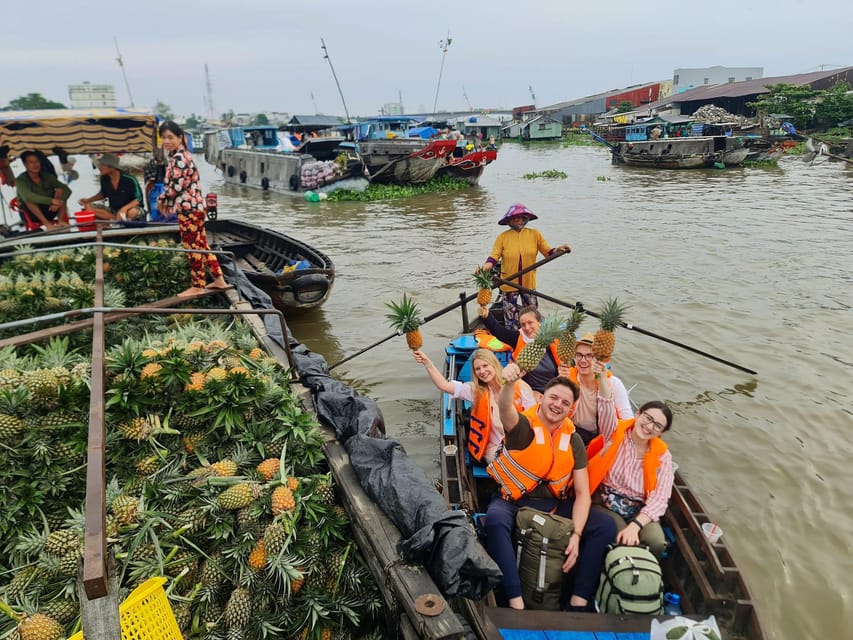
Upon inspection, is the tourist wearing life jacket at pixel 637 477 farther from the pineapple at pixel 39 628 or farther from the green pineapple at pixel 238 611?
the pineapple at pixel 39 628

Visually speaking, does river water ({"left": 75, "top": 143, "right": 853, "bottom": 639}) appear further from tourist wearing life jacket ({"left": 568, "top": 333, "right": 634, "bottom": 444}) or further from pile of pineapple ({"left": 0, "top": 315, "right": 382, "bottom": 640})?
pile of pineapple ({"left": 0, "top": 315, "right": 382, "bottom": 640})

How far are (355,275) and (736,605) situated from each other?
410 inches

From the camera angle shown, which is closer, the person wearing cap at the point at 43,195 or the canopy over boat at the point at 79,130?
the canopy over boat at the point at 79,130

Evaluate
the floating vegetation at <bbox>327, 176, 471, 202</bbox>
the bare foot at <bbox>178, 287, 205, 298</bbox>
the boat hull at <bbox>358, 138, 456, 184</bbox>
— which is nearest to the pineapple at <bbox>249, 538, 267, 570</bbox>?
the bare foot at <bbox>178, 287, 205, 298</bbox>

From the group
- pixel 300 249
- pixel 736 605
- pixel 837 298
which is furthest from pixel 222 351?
pixel 837 298

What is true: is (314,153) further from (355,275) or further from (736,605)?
(736,605)

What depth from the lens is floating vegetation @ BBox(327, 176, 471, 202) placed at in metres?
22.7

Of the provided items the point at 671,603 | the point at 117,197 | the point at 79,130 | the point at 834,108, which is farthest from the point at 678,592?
the point at 834,108

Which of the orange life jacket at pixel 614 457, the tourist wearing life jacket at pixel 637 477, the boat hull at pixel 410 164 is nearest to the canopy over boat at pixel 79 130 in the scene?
the orange life jacket at pixel 614 457

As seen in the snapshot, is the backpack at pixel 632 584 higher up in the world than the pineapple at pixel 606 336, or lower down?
lower down

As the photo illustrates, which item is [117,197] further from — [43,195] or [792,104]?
[792,104]

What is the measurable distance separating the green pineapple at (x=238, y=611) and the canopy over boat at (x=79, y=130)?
7413mm

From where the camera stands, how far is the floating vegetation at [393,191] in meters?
22.7

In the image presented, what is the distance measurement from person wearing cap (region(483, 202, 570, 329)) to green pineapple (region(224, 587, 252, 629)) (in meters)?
4.40
